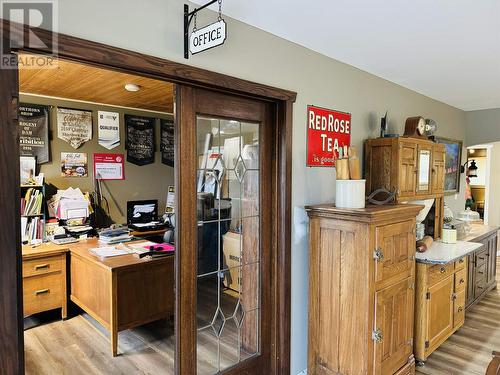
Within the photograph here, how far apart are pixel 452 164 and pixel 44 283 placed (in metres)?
5.33

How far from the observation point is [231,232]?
2.33 m

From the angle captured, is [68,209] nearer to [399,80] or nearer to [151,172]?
[151,172]

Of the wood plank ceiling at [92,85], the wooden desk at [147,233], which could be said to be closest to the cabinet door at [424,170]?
the wood plank ceiling at [92,85]

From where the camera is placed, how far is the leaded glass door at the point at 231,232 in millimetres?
2146

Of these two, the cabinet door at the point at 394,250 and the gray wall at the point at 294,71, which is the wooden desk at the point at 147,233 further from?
the cabinet door at the point at 394,250

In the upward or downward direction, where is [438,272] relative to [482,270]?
upward

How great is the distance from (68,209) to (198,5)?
3.06 m

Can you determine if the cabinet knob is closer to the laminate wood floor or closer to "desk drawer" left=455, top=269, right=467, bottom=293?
the laminate wood floor

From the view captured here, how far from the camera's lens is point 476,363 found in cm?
295

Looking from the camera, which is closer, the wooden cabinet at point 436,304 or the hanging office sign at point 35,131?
the wooden cabinet at point 436,304

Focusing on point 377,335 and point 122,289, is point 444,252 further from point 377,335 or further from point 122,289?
point 122,289

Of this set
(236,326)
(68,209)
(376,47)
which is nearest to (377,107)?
(376,47)

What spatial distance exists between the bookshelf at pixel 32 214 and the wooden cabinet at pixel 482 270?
16.0 feet

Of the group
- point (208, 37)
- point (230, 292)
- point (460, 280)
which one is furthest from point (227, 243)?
point (460, 280)
